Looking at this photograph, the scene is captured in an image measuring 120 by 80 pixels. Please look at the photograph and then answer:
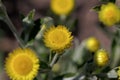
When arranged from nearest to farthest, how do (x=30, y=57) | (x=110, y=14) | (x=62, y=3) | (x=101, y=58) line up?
(x=30, y=57) → (x=101, y=58) → (x=110, y=14) → (x=62, y=3)

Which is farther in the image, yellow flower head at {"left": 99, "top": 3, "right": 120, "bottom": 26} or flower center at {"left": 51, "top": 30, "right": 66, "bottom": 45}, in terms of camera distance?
yellow flower head at {"left": 99, "top": 3, "right": 120, "bottom": 26}

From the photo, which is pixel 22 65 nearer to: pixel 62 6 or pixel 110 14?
pixel 110 14

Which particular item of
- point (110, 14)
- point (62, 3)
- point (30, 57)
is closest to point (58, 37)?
point (30, 57)

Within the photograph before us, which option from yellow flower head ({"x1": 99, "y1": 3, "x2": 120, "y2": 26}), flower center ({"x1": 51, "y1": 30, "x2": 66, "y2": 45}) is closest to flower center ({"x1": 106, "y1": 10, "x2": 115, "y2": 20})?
yellow flower head ({"x1": 99, "y1": 3, "x2": 120, "y2": 26})

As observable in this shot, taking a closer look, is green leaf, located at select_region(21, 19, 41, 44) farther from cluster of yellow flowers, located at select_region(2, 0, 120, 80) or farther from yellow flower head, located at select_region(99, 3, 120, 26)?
yellow flower head, located at select_region(99, 3, 120, 26)

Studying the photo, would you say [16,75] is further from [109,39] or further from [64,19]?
[109,39]

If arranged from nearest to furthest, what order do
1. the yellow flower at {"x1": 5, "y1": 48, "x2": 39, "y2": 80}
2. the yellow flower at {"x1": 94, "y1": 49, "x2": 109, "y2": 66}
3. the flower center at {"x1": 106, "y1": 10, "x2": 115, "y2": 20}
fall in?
the yellow flower at {"x1": 5, "y1": 48, "x2": 39, "y2": 80} → the yellow flower at {"x1": 94, "y1": 49, "x2": 109, "y2": 66} → the flower center at {"x1": 106, "y1": 10, "x2": 115, "y2": 20}

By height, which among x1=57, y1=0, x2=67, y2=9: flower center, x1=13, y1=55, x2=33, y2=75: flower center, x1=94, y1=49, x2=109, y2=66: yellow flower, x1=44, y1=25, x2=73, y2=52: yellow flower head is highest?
x1=57, y1=0, x2=67, y2=9: flower center
